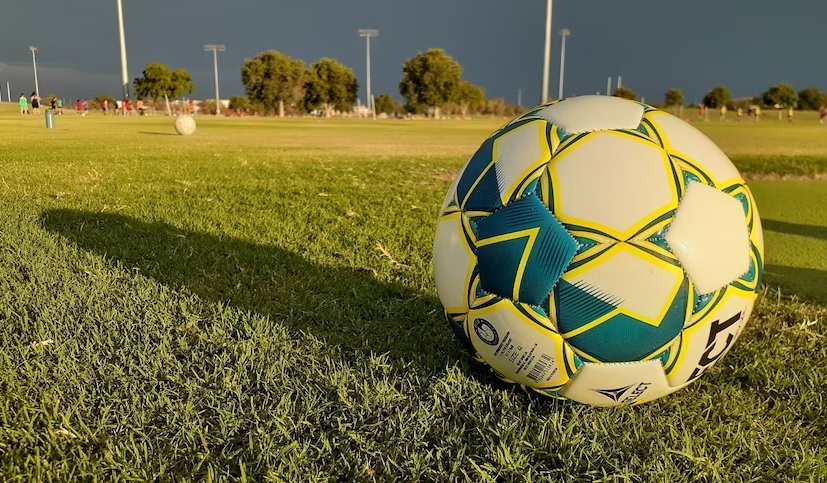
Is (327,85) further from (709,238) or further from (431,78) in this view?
(709,238)

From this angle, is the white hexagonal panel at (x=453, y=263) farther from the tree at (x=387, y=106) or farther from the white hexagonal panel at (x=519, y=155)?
the tree at (x=387, y=106)

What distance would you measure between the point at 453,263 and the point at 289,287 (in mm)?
1862

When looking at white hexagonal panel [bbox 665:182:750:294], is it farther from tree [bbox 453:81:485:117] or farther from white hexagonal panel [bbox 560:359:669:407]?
tree [bbox 453:81:485:117]

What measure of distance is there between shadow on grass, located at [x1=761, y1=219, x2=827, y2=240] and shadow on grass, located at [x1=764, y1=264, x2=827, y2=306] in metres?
1.52

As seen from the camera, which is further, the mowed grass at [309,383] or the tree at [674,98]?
the tree at [674,98]

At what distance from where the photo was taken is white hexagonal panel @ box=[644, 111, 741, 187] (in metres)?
2.59

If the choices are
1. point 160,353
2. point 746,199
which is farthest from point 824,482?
point 160,353

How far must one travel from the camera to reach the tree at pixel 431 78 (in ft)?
292

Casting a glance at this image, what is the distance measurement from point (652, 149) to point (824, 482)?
1398 mm

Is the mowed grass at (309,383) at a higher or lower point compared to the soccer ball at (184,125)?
lower

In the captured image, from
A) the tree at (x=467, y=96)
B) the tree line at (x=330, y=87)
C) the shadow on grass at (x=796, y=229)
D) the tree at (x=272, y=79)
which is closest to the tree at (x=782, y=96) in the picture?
the tree line at (x=330, y=87)

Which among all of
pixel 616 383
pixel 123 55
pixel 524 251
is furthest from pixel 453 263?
pixel 123 55

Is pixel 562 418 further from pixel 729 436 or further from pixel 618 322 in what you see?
pixel 729 436

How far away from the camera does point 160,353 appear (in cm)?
312
